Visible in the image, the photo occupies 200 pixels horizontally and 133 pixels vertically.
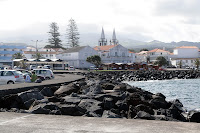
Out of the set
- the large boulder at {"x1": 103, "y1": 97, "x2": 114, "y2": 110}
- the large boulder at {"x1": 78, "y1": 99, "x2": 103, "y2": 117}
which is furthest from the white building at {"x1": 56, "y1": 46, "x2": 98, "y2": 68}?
the large boulder at {"x1": 78, "y1": 99, "x2": 103, "y2": 117}

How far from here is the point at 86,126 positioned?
5840 mm

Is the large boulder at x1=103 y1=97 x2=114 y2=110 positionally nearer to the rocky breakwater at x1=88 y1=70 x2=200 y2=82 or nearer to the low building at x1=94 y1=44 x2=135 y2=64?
the rocky breakwater at x1=88 y1=70 x2=200 y2=82

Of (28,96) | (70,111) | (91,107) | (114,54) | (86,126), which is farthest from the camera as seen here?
(114,54)

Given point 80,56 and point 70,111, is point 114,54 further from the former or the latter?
point 70,111

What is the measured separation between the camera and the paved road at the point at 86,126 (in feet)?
17.7

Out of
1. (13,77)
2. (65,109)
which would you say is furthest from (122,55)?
(65,109)

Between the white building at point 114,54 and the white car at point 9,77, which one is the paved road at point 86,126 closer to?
the white car at point 9,77

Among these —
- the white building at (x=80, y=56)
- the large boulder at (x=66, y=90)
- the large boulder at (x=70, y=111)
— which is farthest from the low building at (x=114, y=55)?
the large boulder at (x=70, y=111)

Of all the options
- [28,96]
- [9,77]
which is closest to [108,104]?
[28,96]

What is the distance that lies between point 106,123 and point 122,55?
102m

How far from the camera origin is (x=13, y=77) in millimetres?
20125

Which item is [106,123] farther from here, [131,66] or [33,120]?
[131,66]

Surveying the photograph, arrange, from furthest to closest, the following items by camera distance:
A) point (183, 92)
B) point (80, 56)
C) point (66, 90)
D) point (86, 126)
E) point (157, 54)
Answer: point (157, 54)
point (80, 56)
point (183, 92)
point (66, 90)
point (86, 126)

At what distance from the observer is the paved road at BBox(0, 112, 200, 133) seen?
17.7 feet
